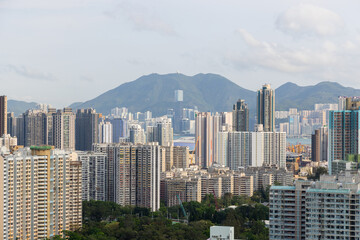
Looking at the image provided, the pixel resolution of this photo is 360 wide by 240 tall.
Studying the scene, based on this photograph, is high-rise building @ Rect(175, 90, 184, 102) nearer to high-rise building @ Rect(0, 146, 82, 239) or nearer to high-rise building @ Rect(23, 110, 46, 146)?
high-rise building @ Rect(23, 110, 46, 146)

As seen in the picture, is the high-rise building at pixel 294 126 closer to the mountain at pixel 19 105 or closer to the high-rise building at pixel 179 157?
the mountain at pixel 19 105

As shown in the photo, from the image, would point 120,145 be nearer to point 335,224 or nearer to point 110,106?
point 335,224

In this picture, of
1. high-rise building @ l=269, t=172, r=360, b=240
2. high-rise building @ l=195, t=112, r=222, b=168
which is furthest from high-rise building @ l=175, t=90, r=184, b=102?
high-rise building @ l=269, t=172, r=360, b=240

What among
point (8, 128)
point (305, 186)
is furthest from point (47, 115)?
point (305, 186)

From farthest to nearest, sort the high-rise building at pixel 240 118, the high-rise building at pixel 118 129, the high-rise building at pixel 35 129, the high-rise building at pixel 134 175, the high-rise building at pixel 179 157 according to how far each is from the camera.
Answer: the high-rise building at pixel 118 129 → the high-rise building at pixel 240 118 → the high-rise building at pixel 35 129 → the high-rise building at pixel 179 157 → the high-rise building at pixel 134 175

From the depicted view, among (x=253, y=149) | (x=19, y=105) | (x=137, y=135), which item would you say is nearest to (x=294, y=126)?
(x=19, y=105)

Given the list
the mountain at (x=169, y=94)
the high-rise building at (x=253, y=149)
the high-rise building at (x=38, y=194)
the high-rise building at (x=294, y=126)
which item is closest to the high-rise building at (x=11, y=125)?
the high-rise building at (x=253, y=149)
